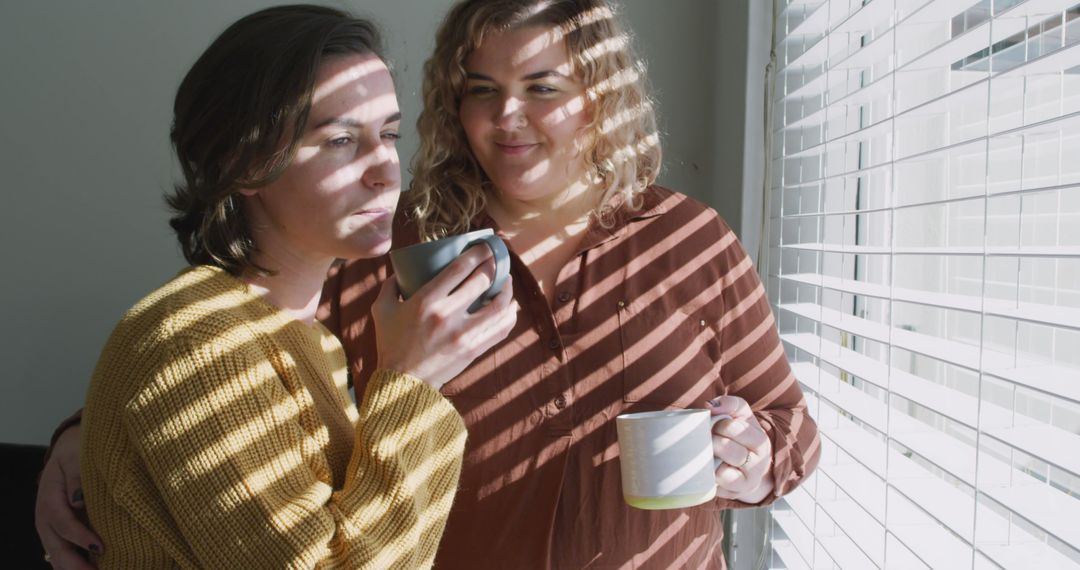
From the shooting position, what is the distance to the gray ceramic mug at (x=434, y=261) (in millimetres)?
845

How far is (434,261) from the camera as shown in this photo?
845 mm

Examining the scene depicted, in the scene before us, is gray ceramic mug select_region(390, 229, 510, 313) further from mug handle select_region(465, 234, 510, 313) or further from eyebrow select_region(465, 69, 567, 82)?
eyebrow select_region(465, 69, 567, 82)

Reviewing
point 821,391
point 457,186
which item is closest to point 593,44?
A: point 457,186

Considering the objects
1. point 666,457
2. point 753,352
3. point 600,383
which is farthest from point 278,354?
point 753,352

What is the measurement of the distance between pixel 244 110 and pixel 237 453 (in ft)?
1.06

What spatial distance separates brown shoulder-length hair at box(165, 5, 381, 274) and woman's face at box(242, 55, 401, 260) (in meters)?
0.02

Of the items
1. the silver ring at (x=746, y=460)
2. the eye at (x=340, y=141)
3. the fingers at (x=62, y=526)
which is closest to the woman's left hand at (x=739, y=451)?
the silver ring at (x=746, y=460)

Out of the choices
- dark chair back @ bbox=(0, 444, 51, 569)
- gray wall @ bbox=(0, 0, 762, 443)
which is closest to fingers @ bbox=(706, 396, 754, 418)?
gray wall @ bbox=(0, 0, 762, 443)

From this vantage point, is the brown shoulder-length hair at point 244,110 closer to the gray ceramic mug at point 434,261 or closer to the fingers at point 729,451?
the gray ceramic mug at point 434,261

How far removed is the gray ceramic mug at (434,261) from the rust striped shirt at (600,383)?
32 centimetres

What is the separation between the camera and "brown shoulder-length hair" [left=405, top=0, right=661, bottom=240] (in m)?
1.20

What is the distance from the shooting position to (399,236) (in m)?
1.27

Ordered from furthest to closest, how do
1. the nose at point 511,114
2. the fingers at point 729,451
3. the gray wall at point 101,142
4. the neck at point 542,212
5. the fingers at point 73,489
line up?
the gray wall at point 101,142 → the neck at point 542,212 → the nose at point 511,114 → the fingers at point 729,451 → the fingers at point 73,489

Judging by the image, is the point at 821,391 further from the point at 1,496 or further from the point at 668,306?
the point at 1,496
